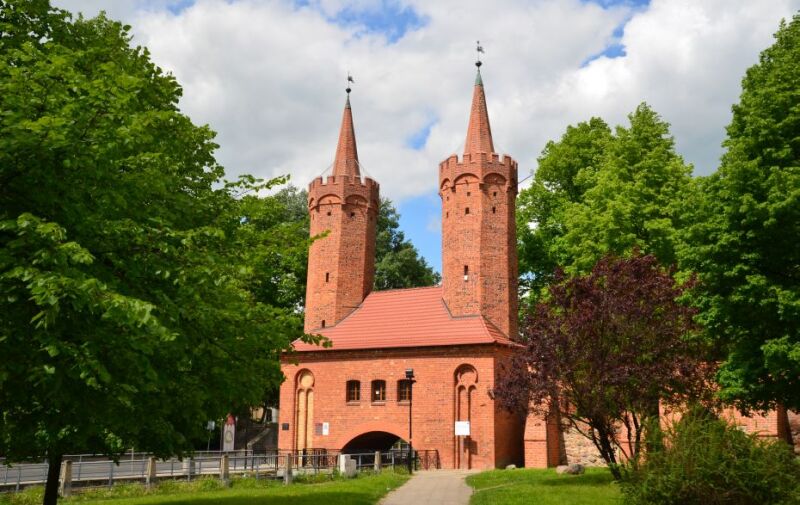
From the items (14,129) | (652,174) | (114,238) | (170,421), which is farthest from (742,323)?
(14,129)

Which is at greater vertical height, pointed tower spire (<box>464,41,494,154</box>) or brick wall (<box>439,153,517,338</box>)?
pointed tower spire (<box>464,41,494,154</box>)

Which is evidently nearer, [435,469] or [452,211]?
[435,469]

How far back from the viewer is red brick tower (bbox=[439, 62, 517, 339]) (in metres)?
29.8

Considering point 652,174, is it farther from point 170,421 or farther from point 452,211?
point 170,421

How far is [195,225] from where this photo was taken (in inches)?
473

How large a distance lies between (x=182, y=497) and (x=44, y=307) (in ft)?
35.3

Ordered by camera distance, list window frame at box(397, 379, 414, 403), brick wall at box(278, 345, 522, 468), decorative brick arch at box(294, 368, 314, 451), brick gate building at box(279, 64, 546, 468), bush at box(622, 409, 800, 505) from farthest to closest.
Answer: decorative brick arch at box(294, 368, 314, 451), window frame at box(397, 379, 414, 403), brick gate building at box(279, 64, 546, 468), brick wall at box(278, 345, 522, 468), bush at box(622, 409, 800, 505)

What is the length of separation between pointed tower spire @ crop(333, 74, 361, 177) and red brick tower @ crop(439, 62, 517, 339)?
5209mm

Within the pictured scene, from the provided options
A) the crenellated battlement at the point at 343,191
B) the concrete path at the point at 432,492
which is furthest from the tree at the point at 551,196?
the concrete path at the point at 432,492

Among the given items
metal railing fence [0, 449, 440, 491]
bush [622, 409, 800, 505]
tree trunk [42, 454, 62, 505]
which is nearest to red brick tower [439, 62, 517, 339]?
metal railing fence [0, 449, 440, 491]

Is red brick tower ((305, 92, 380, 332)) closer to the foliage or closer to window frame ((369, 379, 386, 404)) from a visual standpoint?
window frame ((369, 379, 386, 404))

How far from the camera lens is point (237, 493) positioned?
16.6 meters

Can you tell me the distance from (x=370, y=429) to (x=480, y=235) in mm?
9246

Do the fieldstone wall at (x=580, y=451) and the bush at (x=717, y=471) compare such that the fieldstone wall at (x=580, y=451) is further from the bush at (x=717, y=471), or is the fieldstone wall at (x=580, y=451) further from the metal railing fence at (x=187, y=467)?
the bush at (x=717, y=471)
